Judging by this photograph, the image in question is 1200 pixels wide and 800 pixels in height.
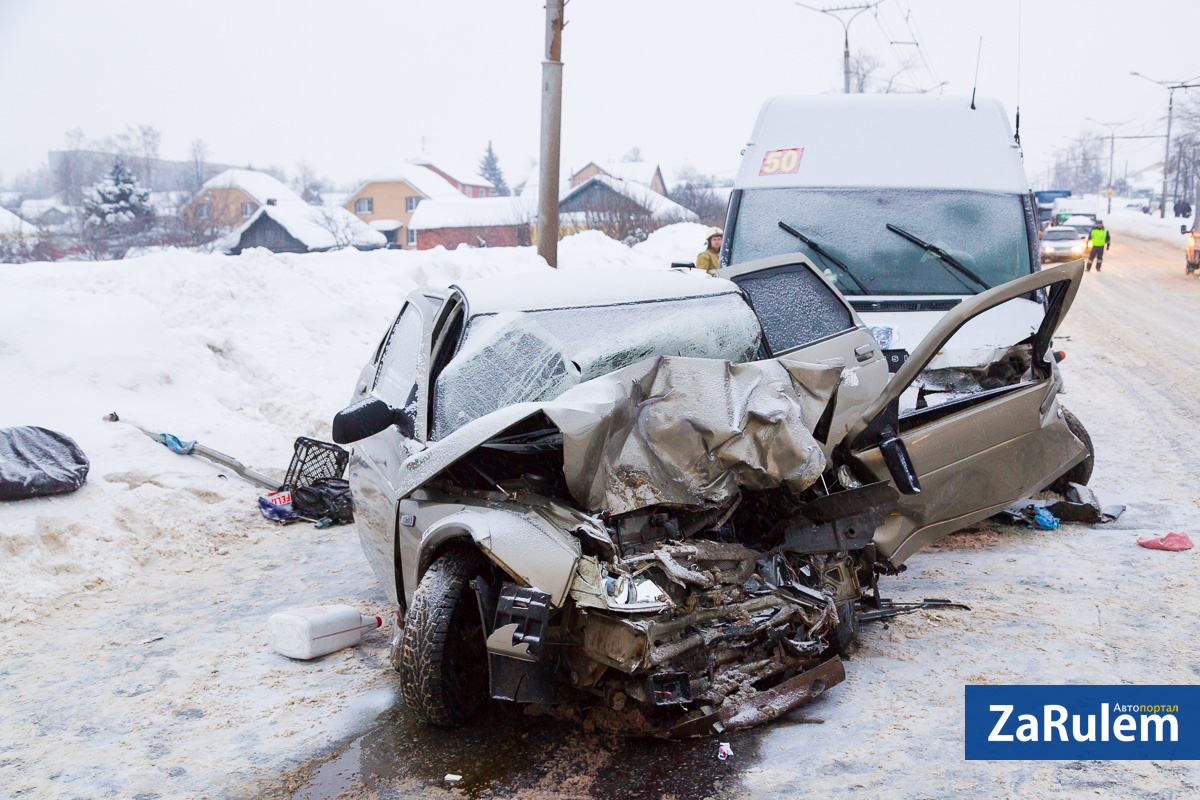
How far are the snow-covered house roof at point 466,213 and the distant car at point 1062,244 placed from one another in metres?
30.4

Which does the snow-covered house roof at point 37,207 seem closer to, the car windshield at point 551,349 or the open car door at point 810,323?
the open car door at point 810,323

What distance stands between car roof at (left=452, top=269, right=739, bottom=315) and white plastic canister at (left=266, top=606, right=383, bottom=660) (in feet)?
5.71

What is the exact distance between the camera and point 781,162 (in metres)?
7.91

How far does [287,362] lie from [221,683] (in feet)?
21.1

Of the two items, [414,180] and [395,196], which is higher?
[414,180]

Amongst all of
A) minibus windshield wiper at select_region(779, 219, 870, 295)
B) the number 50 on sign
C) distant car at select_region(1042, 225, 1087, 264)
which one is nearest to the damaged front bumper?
minibus windshield wiper at select_region(779, 219, 870, 295)

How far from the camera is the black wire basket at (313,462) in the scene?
7.70m

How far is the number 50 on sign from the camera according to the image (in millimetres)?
7828

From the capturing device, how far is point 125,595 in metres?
5.91

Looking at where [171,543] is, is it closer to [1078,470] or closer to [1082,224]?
[1078,470]

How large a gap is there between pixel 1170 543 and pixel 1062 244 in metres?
30.2

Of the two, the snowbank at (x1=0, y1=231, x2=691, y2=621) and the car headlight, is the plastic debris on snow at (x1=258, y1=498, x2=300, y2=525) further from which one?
the car headlight

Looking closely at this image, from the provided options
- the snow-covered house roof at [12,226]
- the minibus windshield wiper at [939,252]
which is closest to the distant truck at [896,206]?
the minibus windshield wiper at [939,252]

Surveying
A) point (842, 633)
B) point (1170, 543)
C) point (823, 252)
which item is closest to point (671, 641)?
point (842, 633)
